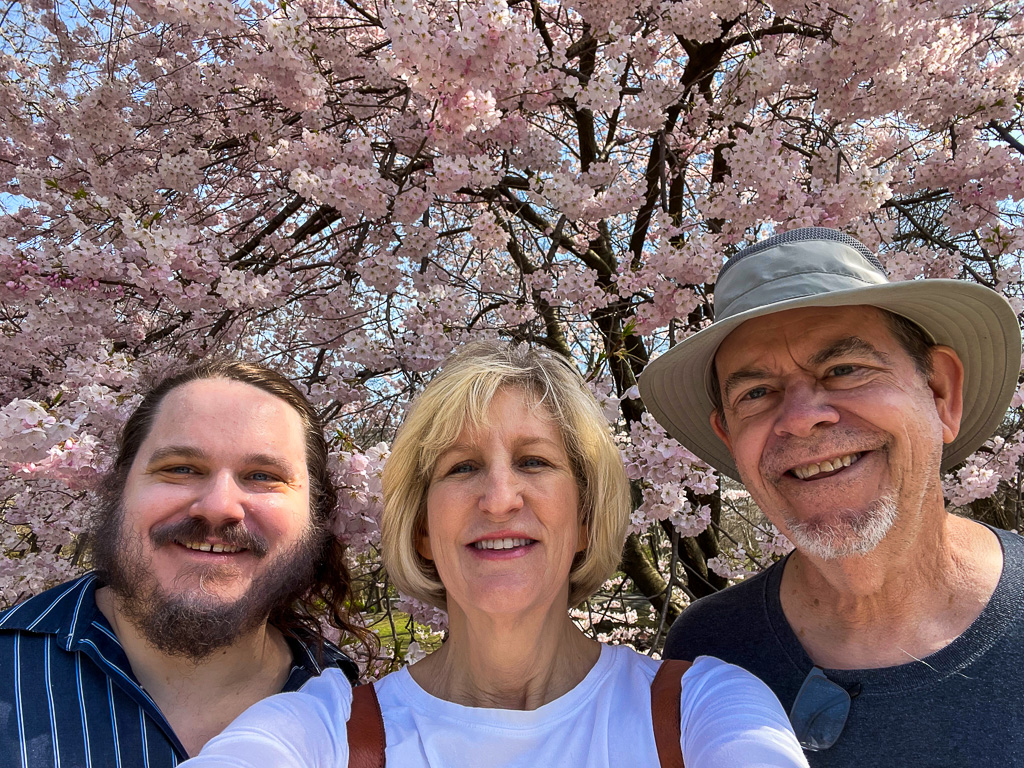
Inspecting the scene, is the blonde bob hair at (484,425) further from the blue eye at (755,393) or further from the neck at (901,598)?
the neck at (901,598)

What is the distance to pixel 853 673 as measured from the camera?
1508mm

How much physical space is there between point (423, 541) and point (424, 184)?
2.41 m

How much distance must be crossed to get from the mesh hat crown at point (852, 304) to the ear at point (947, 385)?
0.04m

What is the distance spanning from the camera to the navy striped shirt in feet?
4.94

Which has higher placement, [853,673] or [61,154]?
[61,154]

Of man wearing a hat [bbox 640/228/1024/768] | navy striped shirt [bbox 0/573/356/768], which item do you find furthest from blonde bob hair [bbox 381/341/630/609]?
navy striped shirt [bbox 0/573/356/768]

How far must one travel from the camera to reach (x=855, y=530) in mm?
1539

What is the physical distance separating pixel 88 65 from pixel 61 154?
0.87 m

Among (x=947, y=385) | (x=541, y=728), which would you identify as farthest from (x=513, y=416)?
(x=947, y=385)

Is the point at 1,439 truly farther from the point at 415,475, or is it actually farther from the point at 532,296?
the point at 532,296

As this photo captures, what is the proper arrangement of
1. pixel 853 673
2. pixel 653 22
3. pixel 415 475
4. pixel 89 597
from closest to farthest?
pixel 853 673 < pixel 415 475 < pixel 89 597 < pixel 653 22

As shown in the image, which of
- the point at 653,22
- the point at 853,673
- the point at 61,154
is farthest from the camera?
the point at 61,154

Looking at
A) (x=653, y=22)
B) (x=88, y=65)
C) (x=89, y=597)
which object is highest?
(x=88, y=65)

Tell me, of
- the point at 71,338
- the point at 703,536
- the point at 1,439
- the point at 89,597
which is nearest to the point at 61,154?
the point at 71,338
